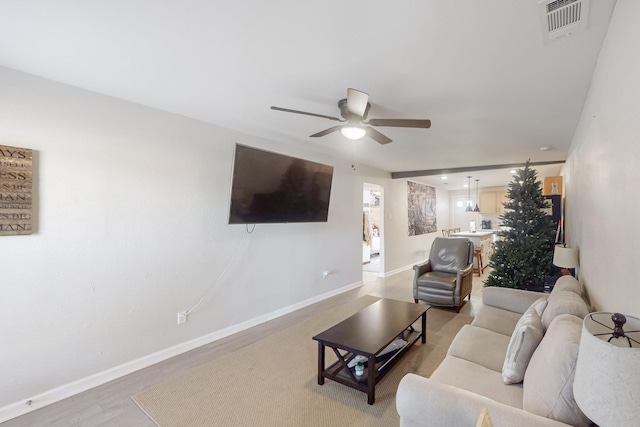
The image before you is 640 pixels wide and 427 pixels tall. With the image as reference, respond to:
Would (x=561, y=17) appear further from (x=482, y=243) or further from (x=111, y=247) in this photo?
(x=482, y=243)

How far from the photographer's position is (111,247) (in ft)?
8.29

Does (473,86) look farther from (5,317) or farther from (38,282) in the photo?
(5,317)

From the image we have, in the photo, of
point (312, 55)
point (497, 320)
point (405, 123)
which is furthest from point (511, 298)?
point (312, 55)

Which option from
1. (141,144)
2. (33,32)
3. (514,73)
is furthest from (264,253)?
(514,73)

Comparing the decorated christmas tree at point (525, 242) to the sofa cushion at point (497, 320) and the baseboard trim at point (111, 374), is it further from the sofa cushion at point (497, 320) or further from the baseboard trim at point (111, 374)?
the baseboard trim at point (111, 374)

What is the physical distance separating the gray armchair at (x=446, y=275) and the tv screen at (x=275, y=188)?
6.00 ft

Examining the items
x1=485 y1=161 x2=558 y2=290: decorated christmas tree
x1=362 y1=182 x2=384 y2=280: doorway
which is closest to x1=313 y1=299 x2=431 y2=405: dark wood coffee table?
x1=485 y1=161 x2=558 y2=290: decorated christmas tree

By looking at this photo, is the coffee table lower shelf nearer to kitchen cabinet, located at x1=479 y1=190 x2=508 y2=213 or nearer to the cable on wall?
the cable on wall

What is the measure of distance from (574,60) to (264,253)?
3406mm

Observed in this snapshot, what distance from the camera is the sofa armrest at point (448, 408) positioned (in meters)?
1.15

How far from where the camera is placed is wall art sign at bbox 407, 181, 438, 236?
24.5 ft

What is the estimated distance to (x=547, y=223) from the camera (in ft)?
13.0

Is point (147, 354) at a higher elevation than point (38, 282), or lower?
lower

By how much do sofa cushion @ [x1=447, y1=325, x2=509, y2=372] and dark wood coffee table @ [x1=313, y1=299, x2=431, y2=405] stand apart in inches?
18.9
